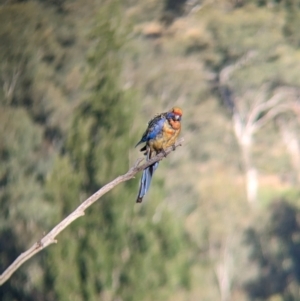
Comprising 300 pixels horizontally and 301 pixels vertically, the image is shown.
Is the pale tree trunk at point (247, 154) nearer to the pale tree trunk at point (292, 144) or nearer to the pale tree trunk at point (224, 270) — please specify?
the pale tree trunk at point (292, 144)

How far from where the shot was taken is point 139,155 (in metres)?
4.40

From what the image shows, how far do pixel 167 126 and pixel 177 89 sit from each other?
1981 mm

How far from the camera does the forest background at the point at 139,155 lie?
426 centimetres

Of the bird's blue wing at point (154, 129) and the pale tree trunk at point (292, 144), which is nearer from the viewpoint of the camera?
the bird's blue wing at point (154, 129)

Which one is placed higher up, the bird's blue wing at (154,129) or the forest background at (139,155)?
the bird's blue wing at (154,129)

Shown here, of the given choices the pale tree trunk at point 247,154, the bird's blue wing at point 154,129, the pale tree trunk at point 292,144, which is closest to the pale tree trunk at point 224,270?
the pale tree trunk at point 247,154

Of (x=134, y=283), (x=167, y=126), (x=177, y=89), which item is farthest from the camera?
(x=177, y=89)

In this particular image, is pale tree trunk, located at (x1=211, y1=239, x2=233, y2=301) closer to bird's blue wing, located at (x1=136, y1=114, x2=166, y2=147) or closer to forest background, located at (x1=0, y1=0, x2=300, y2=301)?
forest background, located at (x1=0, y1=0, x2=300, y2=301)

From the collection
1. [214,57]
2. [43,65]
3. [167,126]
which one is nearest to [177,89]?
[214,57]

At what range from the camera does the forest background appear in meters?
4.26

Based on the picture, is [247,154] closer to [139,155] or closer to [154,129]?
[139,155]

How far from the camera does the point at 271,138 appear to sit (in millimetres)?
4379

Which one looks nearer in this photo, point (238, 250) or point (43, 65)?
point (238, 250)

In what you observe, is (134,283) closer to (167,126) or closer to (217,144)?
(217,144)
